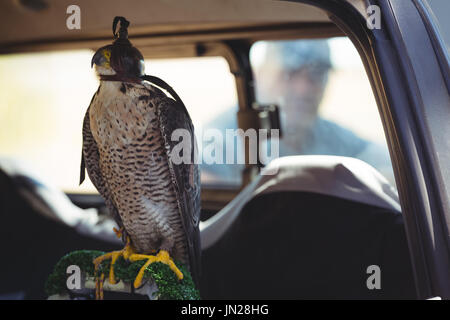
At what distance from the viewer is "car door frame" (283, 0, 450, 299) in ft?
2.04

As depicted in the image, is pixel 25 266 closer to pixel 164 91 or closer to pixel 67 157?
pixel 67 157

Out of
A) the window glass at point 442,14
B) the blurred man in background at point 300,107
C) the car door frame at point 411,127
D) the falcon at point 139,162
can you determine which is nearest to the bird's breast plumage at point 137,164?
the falcon at point 139,162

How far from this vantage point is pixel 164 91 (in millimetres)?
619

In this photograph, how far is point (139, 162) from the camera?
65 centimetres

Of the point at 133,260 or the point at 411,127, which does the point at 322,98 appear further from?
the point at 133,260

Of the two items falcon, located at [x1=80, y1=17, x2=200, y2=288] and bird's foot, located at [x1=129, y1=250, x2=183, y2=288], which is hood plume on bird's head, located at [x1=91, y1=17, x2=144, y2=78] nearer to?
falcon, located at [x1=80, y1=17, x2=200, y2=288]

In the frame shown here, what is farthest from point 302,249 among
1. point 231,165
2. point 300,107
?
point 300,107

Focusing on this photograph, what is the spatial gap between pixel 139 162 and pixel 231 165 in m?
0.34

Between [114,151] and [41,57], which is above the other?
[41,57]

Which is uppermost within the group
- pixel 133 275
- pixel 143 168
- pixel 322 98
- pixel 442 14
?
pixel 322 98

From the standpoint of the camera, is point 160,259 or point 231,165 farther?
point 231,165

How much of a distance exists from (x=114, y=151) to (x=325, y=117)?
80 cm

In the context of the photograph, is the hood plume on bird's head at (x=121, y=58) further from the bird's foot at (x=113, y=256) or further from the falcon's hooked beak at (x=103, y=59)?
the bird's foot at (x=113, y=256)

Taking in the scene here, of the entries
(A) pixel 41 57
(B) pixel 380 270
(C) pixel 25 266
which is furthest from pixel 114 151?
(C) pixel 25 266
